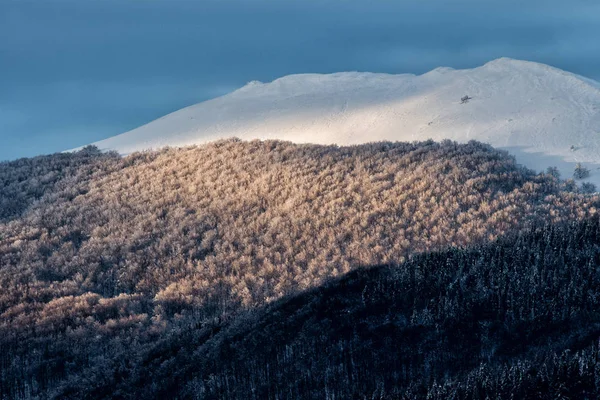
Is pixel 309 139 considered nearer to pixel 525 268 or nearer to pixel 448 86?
pixel 448 86

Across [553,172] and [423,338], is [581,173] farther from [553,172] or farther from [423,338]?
[423,338]

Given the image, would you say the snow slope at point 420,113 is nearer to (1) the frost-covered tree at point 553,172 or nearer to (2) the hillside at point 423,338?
(1) the frost-covered tree at point 553,172

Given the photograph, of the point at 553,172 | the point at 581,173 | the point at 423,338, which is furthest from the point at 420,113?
the point at 423,338

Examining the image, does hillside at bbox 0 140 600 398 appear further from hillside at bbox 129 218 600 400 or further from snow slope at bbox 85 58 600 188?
snow slope at bbox 85 58 600 188

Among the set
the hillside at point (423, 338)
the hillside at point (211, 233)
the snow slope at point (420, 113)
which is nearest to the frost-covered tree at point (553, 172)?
the snow slope at point (420, 113)

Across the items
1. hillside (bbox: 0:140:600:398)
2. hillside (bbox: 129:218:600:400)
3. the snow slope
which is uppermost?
the snow slope

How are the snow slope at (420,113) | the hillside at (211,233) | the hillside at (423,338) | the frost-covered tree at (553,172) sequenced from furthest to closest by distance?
1. the snow slope at (420,113)
2. the frost-covered tree at (553,172)
3. the hillside at (211,233)
4. the hillside at (423,338)

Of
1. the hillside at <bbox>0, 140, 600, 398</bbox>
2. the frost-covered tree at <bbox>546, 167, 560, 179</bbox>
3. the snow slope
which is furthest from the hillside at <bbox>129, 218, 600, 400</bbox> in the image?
the snow slope
